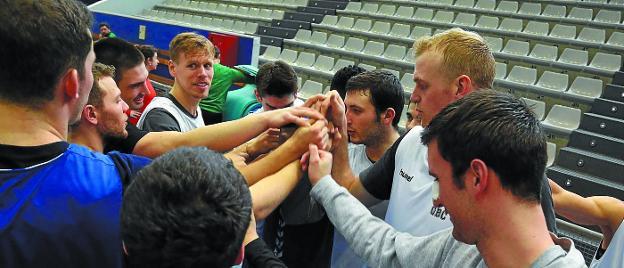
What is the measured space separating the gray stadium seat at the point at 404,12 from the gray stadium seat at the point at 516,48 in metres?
2.59

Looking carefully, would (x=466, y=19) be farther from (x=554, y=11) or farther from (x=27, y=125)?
(x=27, y=125)

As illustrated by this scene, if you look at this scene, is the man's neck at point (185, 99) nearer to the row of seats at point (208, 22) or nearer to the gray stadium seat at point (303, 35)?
the gray stadium seat at point (303, 35)

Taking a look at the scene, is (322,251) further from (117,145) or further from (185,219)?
(185,219)

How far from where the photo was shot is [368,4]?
11336 mm

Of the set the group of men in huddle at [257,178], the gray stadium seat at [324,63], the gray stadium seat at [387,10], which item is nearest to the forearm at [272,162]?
the group of men in huddle at [257,178]

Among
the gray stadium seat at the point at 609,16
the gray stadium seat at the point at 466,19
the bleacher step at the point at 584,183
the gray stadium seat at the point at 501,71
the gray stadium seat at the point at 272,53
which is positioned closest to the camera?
the bleacher step at the point at 584,183

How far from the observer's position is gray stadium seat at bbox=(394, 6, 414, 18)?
415 inches

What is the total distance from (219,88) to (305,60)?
566cm

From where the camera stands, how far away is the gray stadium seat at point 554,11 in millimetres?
9031

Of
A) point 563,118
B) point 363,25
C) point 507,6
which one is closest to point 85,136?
point 563,118

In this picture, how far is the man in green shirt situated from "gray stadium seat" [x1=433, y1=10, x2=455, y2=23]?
6.19 meters

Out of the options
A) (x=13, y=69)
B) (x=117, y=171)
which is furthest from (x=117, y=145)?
(x=13, y=69)

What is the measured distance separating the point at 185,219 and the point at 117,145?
128cm

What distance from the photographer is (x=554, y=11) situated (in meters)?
9.16
